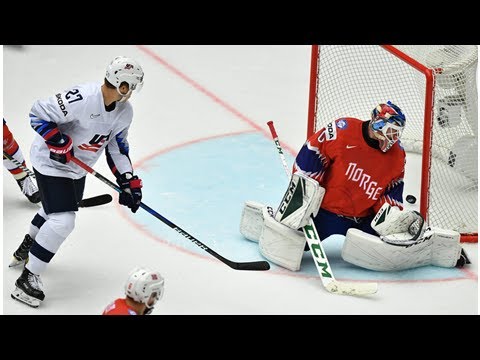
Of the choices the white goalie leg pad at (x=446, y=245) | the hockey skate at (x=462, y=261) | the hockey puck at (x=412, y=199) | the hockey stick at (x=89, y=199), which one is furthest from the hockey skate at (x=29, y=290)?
the hockey puck at (x=412, y=199)

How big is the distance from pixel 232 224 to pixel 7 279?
4.12 ft

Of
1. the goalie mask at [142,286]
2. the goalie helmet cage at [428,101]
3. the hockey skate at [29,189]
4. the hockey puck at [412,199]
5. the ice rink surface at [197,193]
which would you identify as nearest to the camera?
the goalie mask at [142,286]

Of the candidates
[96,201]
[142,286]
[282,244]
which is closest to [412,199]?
[282,244]

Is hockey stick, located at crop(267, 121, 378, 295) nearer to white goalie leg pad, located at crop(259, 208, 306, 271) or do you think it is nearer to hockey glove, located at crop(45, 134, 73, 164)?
white goalie leg pad, located at crop(259, 208, 306, 271)

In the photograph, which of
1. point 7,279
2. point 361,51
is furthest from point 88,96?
point 361,51

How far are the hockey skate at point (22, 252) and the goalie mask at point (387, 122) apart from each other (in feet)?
5.50

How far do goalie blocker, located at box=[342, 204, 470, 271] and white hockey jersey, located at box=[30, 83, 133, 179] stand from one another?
1211 millimetres

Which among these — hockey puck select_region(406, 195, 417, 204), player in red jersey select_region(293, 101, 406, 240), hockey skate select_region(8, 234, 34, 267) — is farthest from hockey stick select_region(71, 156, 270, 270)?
hockey puck select_region(406, 195, 417, 204)

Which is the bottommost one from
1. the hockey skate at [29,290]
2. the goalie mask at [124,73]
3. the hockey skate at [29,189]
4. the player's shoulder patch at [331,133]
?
the hockey skate at [29,189]

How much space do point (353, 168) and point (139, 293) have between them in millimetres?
1529

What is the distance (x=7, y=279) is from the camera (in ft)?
17.3

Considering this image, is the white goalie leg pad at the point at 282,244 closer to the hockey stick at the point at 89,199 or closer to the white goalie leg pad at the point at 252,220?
the white goalie leg pad at the point at 252,220

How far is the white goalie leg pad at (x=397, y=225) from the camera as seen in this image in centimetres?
533

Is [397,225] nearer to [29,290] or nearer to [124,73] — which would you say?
[124,73]
